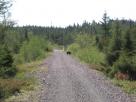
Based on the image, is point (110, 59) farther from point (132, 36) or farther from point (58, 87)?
point (58, 87)

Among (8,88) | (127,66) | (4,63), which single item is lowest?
(127,66)

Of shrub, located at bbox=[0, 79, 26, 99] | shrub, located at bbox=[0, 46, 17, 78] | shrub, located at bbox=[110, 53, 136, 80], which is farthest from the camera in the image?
shrub, located at bbox=[110, 53, 136, 80]

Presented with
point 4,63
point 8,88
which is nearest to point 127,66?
point 4,63

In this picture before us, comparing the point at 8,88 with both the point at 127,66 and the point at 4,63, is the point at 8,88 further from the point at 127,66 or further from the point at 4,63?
the point at 127,66

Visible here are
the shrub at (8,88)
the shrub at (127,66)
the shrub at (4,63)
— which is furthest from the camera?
the shrub at (127,66)

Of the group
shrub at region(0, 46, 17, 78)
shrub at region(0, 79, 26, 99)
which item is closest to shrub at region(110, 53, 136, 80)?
shrub at region(0, 46, 17, 78)

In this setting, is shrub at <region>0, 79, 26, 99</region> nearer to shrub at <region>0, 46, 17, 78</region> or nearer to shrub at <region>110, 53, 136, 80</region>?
shrub at <region>0, 46, 17, 78</region>

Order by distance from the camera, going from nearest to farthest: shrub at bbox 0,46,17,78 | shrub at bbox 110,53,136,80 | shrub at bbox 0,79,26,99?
shrub at bbox 0,79,26,99, shrub at bbox 0,46,17,78, shrub at bbox 110,53,136,80

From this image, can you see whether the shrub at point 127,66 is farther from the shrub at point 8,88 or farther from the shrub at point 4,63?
the shrub at point 8,88

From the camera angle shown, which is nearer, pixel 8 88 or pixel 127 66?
pixel 8 88

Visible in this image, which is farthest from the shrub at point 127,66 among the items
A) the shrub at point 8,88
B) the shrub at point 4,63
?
the shrub at point 8,88

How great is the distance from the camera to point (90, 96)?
16453 millimetres

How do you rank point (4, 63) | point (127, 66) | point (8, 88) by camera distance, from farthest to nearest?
1. point (127, 66)
2. point (4, 63)
3. point (8, 88)

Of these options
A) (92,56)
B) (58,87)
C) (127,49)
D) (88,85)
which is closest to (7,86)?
(58,87)
